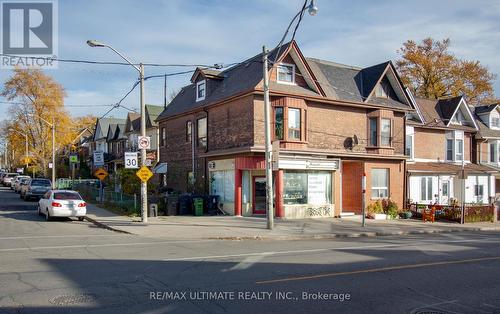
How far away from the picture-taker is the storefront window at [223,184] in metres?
25.6

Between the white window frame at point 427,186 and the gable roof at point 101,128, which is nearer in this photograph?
the white window frame at point 427,186

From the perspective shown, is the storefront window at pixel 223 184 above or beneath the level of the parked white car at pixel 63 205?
above

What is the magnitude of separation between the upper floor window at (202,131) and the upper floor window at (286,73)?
18.7 feet

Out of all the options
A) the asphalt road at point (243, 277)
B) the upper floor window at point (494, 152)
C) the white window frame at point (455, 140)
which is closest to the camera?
the asphalt road at point (243, 277)

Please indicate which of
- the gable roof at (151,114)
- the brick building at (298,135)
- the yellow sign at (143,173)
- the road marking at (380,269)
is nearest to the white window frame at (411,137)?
the brick building at (298,135)

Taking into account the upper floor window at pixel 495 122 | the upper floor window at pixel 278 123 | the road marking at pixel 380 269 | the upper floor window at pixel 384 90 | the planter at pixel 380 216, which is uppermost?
the upper floor window at pixel 384 90

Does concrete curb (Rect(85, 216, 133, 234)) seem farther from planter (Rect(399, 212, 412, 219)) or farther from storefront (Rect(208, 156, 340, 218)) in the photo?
planter (Rect(399, 212, 412, 219))

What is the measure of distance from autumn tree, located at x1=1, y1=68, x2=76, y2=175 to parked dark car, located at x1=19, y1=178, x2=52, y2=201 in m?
22.4

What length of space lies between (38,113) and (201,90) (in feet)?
127

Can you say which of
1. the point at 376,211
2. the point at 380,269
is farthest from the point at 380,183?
the point at 380,269

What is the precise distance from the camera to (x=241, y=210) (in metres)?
24.9

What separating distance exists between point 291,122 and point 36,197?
2229 cm

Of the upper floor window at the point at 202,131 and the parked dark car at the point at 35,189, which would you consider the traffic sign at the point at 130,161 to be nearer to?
the upper floor window at the point at 202,131

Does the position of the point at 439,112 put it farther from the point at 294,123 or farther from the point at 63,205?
the point at 63,205
